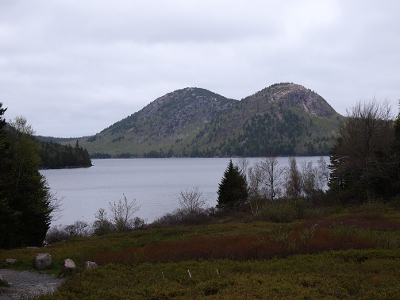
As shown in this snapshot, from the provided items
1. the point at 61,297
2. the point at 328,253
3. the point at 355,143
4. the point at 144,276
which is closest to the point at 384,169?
the point at 355,143

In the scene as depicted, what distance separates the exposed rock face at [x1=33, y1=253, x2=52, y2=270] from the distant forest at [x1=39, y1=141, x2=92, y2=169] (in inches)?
5872

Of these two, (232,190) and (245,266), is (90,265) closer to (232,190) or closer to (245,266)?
(245,266)

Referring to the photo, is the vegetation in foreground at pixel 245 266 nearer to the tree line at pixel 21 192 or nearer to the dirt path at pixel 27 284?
the dirt path at pixel 27 284

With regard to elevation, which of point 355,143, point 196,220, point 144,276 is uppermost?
point 355,143

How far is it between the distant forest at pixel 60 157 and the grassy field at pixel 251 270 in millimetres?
153296

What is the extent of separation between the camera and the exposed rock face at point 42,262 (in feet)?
56.2

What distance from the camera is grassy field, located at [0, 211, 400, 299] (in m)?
10.2

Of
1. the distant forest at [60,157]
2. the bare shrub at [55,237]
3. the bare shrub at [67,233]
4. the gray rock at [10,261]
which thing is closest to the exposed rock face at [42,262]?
the gray rock at [10,261]

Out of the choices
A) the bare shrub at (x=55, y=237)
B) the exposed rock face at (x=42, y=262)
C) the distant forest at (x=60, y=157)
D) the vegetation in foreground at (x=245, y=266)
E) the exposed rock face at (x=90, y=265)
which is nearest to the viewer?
the vegetation in foreground at (x=245, y=266)

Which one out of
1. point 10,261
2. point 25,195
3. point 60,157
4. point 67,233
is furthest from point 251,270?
point 60,157

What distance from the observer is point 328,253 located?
14.8 m

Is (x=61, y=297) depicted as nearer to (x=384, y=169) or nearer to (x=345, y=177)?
(x=384, y=169)

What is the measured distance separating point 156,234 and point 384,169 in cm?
3070

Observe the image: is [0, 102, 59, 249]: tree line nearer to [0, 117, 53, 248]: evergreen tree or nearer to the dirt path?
[0, 117, 53, 248]: evergreen tree
